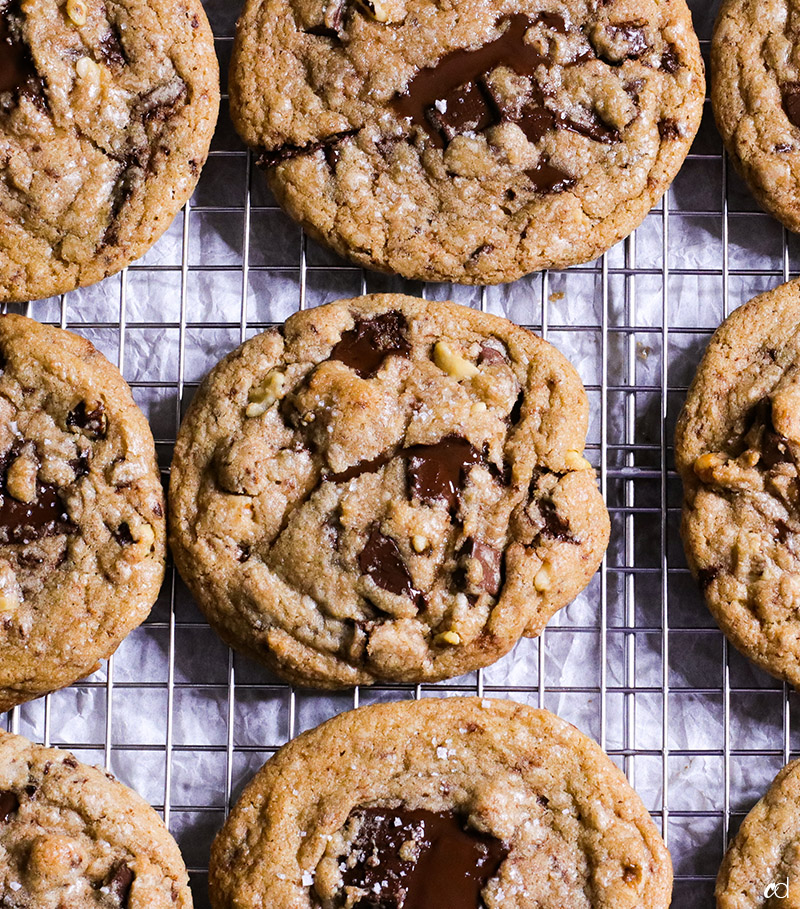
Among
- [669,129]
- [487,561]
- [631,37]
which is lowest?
[487,561]

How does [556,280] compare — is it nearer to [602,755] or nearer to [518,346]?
[518,346]

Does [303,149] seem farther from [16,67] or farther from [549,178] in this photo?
[16,67]

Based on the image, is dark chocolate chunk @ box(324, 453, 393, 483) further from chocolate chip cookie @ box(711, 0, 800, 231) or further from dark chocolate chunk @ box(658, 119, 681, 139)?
chocolate chip cookie @ box(711, 0, 800, 231)

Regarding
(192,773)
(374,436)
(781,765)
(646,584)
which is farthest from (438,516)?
(781,765)

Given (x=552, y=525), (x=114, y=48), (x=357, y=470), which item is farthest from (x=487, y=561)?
(x=114, y=48)

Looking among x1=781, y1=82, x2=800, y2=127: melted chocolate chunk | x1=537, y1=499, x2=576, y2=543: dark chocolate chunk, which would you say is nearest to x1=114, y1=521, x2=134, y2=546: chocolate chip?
x1=537, y1=499, x2=576, y2=543: dark chocolate chunk
